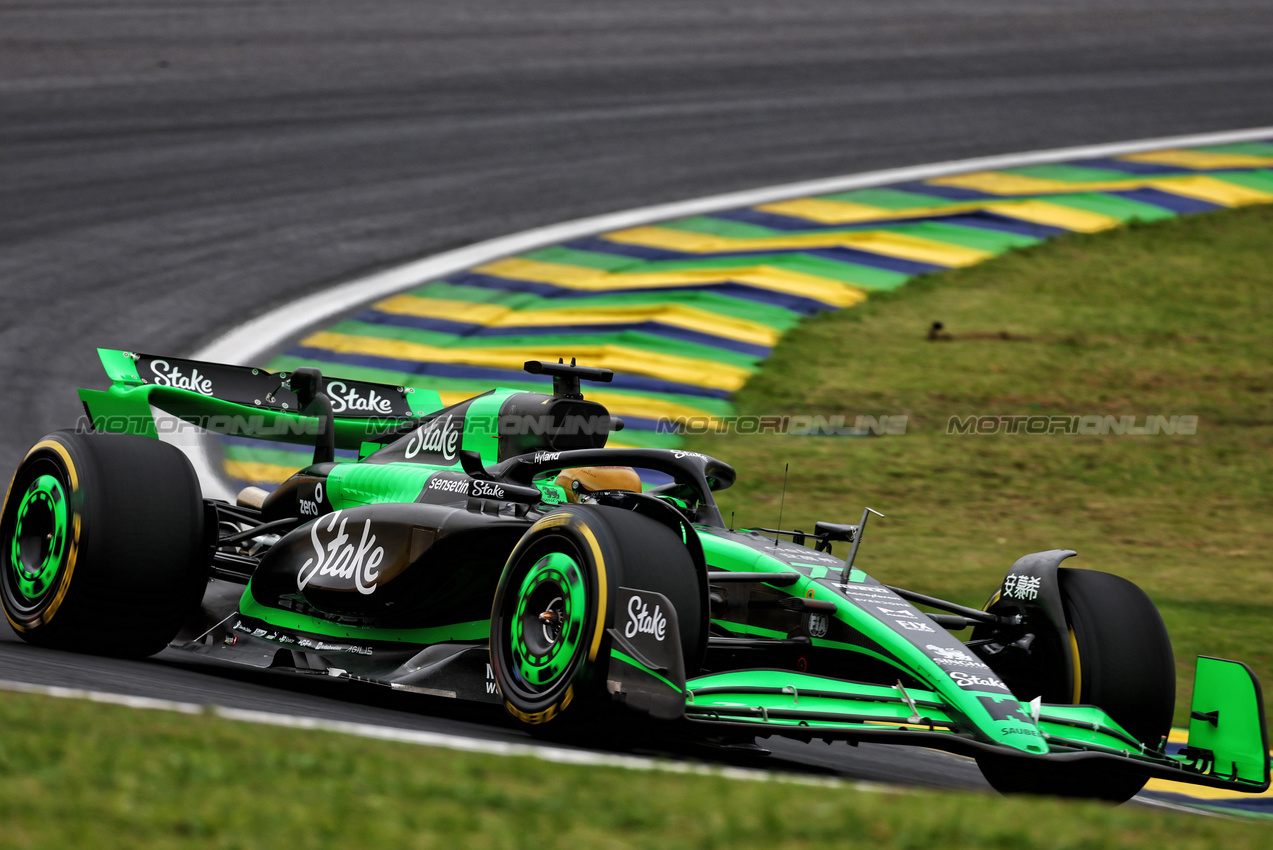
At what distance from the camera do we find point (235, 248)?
594 inches

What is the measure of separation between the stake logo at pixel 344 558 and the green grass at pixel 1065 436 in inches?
157

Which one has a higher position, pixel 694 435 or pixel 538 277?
pixel 538 277

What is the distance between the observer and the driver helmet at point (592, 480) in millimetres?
6645

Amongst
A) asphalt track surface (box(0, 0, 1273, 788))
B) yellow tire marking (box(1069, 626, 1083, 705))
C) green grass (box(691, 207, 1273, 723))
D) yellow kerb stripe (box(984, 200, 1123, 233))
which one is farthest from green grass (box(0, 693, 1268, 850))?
yellow kerb stripe (box(984, 200, 1123, 233))

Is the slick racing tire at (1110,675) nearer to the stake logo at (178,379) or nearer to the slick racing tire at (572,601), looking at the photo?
the slick racing tire at (572,601)

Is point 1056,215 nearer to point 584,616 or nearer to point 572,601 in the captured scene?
point 572,601

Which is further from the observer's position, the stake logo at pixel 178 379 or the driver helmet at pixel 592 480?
the stake logo at pixel 178 379

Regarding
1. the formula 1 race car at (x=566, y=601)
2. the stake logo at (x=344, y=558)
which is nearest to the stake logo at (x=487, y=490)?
the formula 1 race car at (x=566, y=601)

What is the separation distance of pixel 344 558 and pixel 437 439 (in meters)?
0.77

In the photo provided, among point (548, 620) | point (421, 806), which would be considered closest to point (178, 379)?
point (548, 620)

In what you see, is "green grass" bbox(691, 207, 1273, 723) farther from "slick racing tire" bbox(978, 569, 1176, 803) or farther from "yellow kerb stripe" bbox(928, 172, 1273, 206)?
"slick racing tire" bbox(978, 569, 1176, 803)

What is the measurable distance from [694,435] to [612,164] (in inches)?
292

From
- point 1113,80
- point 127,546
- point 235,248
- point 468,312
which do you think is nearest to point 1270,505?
point 468,312

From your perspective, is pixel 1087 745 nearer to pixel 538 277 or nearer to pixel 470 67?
pixel 538 277
